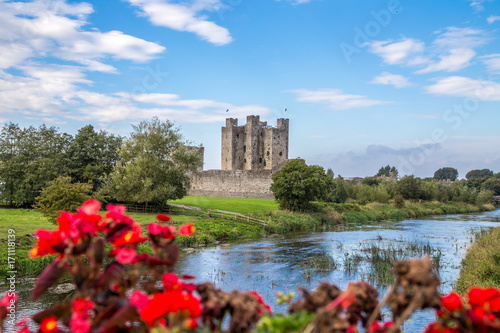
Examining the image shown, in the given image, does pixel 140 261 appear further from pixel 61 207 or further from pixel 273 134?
pixel 273 134

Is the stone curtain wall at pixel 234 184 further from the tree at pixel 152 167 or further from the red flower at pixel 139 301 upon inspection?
the red flower at pixel 139 301

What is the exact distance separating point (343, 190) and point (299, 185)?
48.2 feet

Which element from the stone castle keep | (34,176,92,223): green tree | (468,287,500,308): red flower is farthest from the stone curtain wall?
(468,287,500,308): red flower

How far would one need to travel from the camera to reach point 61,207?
17.8 m

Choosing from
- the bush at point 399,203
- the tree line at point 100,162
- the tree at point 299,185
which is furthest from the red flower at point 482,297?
the bush at point 399,203

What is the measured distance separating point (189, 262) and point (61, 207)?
586 cm

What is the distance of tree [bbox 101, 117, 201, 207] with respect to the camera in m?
31.1

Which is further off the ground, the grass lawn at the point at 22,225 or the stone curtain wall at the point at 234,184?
the stone curtain wall at the point at 234,184

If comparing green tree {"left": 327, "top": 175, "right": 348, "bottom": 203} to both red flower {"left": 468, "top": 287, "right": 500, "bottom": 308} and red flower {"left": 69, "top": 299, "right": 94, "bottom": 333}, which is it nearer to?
red flower {"left": 468, "top": 287, "right": 500, "bottom": 308}

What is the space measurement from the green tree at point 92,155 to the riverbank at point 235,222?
5999 millimetres

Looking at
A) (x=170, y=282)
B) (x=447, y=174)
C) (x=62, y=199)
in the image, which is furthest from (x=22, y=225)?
Answer: (x=447, y=174)

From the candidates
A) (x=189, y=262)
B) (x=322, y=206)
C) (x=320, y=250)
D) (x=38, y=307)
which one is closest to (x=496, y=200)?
(x=322, y=206)

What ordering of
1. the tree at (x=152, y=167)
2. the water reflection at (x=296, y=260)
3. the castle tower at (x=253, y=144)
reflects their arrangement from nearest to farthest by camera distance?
the water reflection at (x=296, y=260), the tree at (x=152, y=167), the castle tower at (x=253, y=144)

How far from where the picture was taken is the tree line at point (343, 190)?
3553 cm
